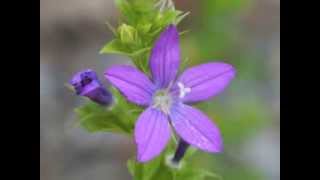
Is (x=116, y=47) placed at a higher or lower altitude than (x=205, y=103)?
higher

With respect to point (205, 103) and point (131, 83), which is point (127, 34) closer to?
point (131, 83)

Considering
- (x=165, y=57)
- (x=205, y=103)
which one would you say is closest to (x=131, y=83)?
(x=165, y=57)

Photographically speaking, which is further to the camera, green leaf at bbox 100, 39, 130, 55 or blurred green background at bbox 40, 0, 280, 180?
blurred green background at bbox 40, 0, 280, 180

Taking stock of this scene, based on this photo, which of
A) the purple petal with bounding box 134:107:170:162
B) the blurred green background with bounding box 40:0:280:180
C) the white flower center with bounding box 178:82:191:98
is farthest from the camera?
the blurred green background with bounding box 40:0:280:180

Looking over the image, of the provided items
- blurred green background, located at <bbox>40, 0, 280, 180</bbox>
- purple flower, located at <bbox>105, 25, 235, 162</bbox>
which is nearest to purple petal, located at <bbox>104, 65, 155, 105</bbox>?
purple flower, located at <bbox>105, 25, 235, 162</bbox>

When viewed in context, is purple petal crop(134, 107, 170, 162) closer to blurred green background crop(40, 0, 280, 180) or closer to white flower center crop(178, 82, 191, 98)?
white flower center crop(178, 82, 191, 98)
